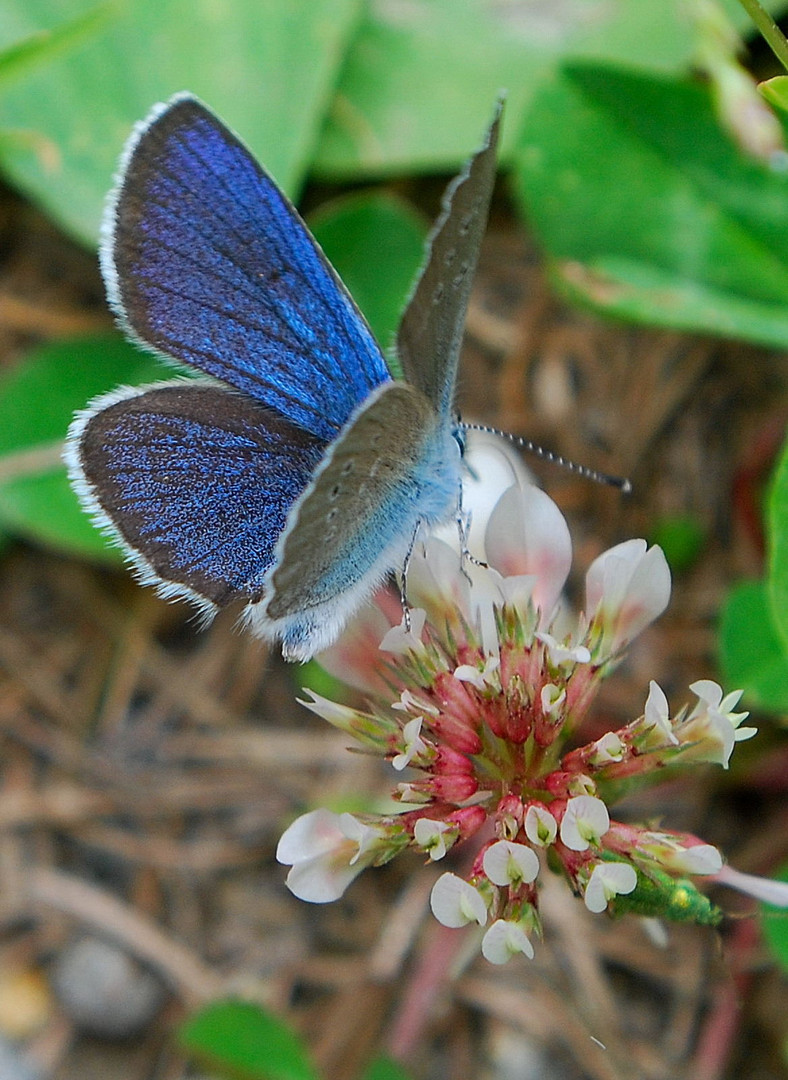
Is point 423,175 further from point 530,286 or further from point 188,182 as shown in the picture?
point 188,182

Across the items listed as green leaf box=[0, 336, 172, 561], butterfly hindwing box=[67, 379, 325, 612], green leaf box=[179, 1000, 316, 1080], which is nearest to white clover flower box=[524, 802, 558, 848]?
butterfly hindwing box=[67, 379, 325, 612]

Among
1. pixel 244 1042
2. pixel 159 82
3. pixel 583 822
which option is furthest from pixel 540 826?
pixel 159 82

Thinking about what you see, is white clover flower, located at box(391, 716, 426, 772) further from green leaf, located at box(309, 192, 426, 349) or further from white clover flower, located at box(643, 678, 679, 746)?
green leaf, located at box(309, 192, 426, 349)

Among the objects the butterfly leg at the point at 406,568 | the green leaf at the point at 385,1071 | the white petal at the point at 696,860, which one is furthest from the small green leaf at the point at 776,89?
the green leaf at the point at 385,1071

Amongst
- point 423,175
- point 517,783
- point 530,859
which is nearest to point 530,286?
point 423,175

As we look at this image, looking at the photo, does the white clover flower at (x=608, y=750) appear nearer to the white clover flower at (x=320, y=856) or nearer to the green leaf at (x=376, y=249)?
the white clover flower at (x=320, y=856)

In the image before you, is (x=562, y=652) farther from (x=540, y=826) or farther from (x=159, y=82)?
(x=159, y=82)
